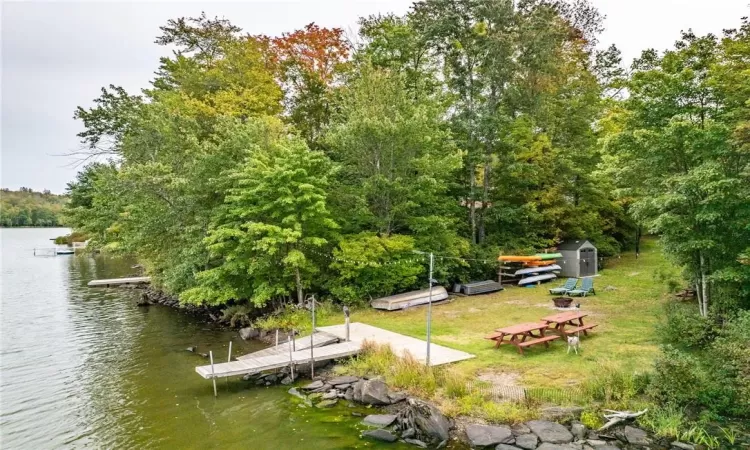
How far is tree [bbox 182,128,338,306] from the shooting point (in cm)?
1900

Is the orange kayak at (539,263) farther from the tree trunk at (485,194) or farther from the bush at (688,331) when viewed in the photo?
the bush at (688,331)

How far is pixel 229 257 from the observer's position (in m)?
19.5

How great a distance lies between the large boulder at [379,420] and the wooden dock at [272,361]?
3550 mm

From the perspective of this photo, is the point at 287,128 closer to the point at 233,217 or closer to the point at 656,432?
the point at 233,217

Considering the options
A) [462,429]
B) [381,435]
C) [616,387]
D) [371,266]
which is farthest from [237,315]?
[616,387]

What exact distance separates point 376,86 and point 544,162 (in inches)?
477

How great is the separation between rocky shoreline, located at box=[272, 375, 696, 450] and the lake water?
0.55 m

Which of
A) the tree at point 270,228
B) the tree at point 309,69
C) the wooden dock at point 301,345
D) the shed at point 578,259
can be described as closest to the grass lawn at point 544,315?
the shed at point 578,259

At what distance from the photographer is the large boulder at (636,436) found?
913 centimetres

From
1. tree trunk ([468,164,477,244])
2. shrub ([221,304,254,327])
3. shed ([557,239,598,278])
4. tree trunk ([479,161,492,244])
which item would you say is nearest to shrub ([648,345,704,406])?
shrub ([221,304,254,327])

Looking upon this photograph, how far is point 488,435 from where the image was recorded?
9.57 metres

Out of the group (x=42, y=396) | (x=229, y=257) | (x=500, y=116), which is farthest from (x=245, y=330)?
(x=500, y=116)

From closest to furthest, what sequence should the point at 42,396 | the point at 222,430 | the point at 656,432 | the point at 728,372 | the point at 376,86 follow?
the point at 656,432 < the point at 728,372 < the point at 222,430 < the point at 42,396 < the point at 376,86

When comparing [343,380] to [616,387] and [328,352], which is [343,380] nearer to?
[328,352]
